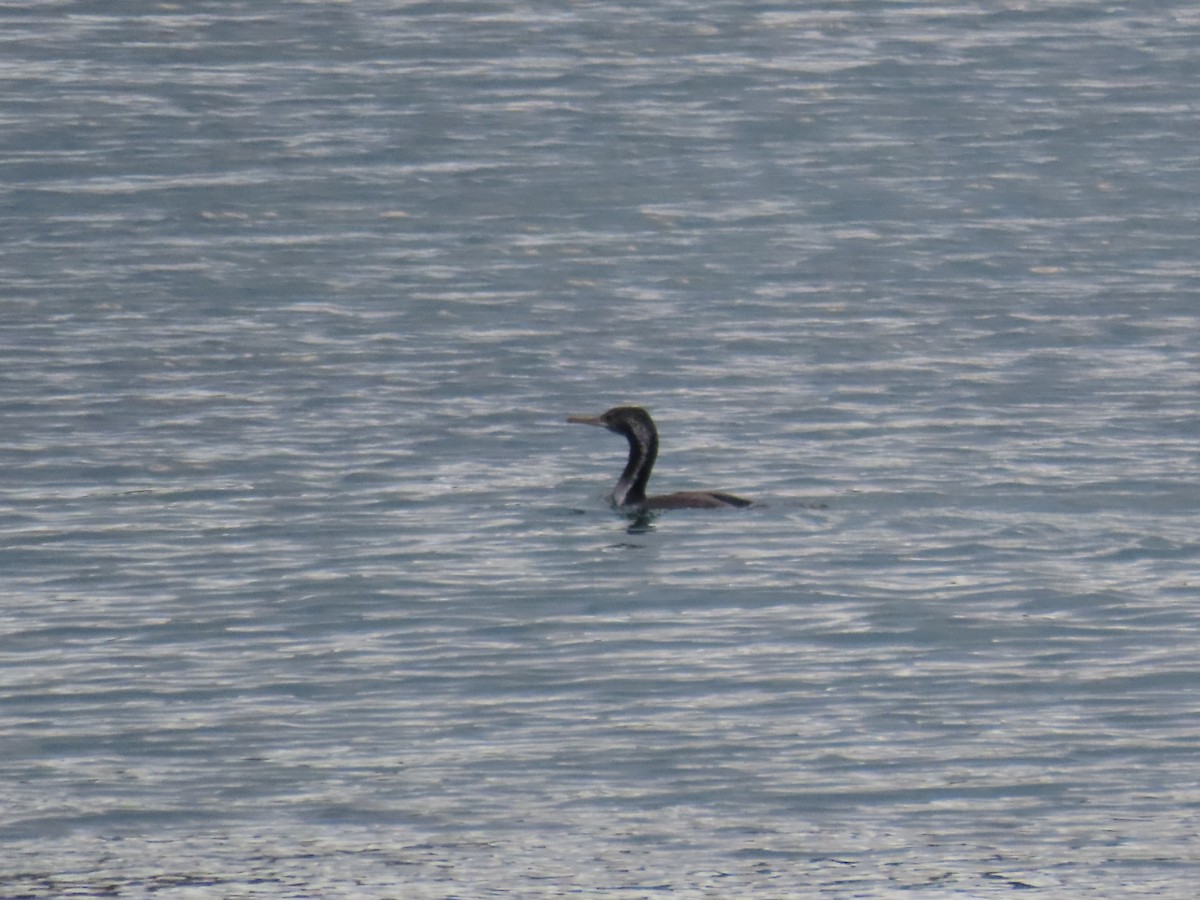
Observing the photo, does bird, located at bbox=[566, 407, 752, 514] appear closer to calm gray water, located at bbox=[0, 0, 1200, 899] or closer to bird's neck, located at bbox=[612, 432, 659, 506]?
bird's neck, located at bbox=[612, 432, 659, 506]

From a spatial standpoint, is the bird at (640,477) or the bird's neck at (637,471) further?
the bird's neck at (637,471)

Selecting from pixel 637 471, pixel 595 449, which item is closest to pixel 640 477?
pixel 637 471

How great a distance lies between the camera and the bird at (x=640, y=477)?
57.2 feet

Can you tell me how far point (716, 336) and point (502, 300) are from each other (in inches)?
109

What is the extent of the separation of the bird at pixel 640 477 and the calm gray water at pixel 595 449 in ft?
0.94

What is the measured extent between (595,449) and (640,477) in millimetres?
2266

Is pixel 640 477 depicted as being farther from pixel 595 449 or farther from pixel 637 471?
pixel 595 449

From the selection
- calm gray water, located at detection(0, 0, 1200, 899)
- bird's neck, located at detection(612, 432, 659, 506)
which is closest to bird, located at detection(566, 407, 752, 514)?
bird's neck, located at detection(612, 432, 659, 506)

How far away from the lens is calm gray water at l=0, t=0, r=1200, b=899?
418 inches

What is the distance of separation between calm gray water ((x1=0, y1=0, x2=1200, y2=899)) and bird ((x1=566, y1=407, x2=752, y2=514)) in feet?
0.94

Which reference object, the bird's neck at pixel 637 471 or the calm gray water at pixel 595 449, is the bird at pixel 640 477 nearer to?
the bird's neck at pixel 637 471

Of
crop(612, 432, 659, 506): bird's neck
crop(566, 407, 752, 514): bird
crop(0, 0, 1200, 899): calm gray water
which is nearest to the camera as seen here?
crop(0, 0, 1200, 899): calm gray water

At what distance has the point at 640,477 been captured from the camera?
1794cm

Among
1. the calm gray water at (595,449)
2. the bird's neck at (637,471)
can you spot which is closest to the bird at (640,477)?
the bird's neck at (637,471)
